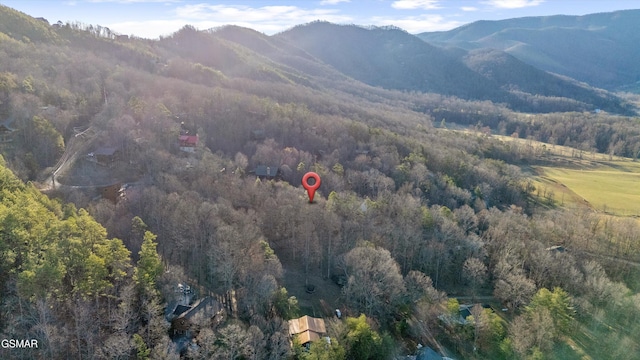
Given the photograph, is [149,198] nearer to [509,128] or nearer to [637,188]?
[637,188]

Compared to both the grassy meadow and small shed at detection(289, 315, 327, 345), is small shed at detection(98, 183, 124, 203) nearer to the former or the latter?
Result: small shed at detection(289, 315, 327, 345)

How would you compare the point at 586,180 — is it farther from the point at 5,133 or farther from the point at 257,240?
the point at 5,133

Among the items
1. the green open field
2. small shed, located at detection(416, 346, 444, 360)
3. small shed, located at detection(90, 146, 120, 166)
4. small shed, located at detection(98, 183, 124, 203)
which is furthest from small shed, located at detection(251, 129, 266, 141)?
the green open field

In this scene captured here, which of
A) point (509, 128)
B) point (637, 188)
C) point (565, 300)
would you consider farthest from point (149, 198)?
point (509, 128)

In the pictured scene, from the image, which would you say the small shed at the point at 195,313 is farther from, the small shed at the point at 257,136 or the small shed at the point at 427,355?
the small shed at the point at 257,136

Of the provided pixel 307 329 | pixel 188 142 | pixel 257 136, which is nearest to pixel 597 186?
pixel 257 136

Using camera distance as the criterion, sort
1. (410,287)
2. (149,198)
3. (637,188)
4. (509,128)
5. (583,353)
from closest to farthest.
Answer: (583,353) < (410,287) < (149,198) < (637,188) < (509,128)

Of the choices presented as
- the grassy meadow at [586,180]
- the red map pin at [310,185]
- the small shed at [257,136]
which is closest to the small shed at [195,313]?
Answer: the red map pin at [310,185]
